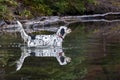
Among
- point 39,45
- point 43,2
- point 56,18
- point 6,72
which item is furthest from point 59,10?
point 6,72

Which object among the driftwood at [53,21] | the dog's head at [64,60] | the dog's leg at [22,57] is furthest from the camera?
the driftwood at [53,21]

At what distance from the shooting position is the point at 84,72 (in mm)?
12633

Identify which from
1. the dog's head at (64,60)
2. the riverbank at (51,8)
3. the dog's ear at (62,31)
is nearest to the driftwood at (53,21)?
the riverbank at (51,8)

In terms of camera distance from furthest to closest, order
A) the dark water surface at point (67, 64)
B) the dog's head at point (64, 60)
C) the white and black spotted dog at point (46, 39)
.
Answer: the white and black spotted dog at point (46, 39) → the dog's head at point (64, 60) → the dark water surface at point (67, 64)

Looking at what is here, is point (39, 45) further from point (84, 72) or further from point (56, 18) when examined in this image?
point (56, 18)

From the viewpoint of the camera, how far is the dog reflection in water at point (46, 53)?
592 inches

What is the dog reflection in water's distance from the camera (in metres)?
15.0

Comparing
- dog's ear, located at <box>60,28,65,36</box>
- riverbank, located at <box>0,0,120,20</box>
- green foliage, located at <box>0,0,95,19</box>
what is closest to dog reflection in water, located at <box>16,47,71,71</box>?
dog's ear, located at <box>60,28,65,36</box>

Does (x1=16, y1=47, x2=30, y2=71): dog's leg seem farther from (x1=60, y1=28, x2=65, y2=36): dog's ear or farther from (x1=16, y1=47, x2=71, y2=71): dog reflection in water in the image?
(x1=60, y1=28, x2=65, y2=36): dog's ear

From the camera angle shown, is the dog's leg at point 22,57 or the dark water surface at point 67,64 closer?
the dark water surface at point 67,64

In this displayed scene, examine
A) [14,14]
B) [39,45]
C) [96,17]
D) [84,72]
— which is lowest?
[96,17]

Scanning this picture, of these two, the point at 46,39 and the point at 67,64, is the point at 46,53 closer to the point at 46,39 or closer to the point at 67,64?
the point at 46,39

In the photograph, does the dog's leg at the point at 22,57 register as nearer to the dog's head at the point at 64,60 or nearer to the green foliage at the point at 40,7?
the dog's head at the point at 64,60

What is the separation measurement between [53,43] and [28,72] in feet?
18.2
